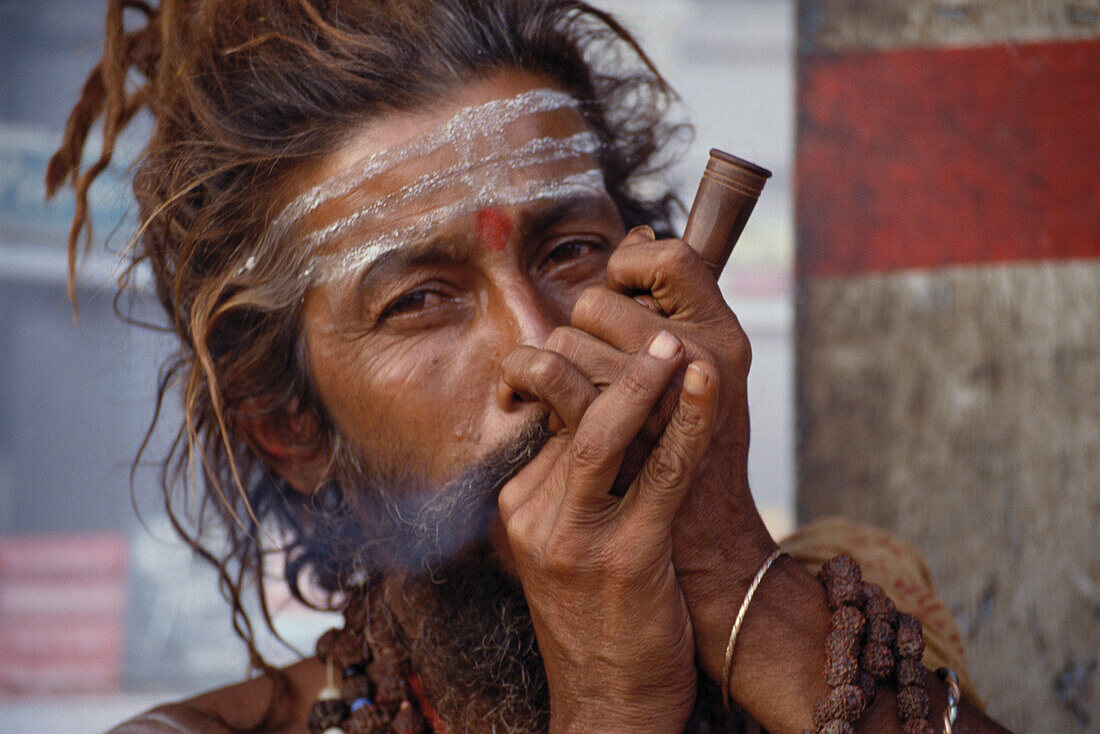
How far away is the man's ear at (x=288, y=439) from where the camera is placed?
2.04 m

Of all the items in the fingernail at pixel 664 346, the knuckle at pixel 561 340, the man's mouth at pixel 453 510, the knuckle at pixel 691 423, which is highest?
the fingernail at pixel 664 346

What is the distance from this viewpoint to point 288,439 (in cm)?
210

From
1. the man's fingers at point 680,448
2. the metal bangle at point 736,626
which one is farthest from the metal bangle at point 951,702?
the man's fingers at point 680,448

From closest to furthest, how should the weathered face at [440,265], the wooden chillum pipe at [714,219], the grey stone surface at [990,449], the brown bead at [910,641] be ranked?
the wooden chillum pipe at [714,219] → the brown bead at [910,641] → the weathered face at [440,265] → the grey stone surface at [990,449]

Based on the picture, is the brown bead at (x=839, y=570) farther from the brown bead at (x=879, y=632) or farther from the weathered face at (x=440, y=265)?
the weathered face at (x=440, y=265)

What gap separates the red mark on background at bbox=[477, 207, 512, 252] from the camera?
1738 mm

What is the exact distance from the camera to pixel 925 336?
93.1 inches

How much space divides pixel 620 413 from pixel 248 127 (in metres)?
1.12

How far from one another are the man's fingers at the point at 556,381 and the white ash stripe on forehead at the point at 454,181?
1.82 ft

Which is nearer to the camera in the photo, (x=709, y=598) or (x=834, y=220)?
(x=709, y=598)

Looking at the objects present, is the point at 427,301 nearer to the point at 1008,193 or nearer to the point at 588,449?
the point at 588,449

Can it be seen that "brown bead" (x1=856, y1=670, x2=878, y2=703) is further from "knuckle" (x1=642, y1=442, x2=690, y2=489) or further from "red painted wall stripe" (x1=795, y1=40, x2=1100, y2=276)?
"red painted wall stripe" (x1=795, y1=40, x2=1100, y2=276)

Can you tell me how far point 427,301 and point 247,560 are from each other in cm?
86

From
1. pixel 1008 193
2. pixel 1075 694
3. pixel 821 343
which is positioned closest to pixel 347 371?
pixel 821 343
